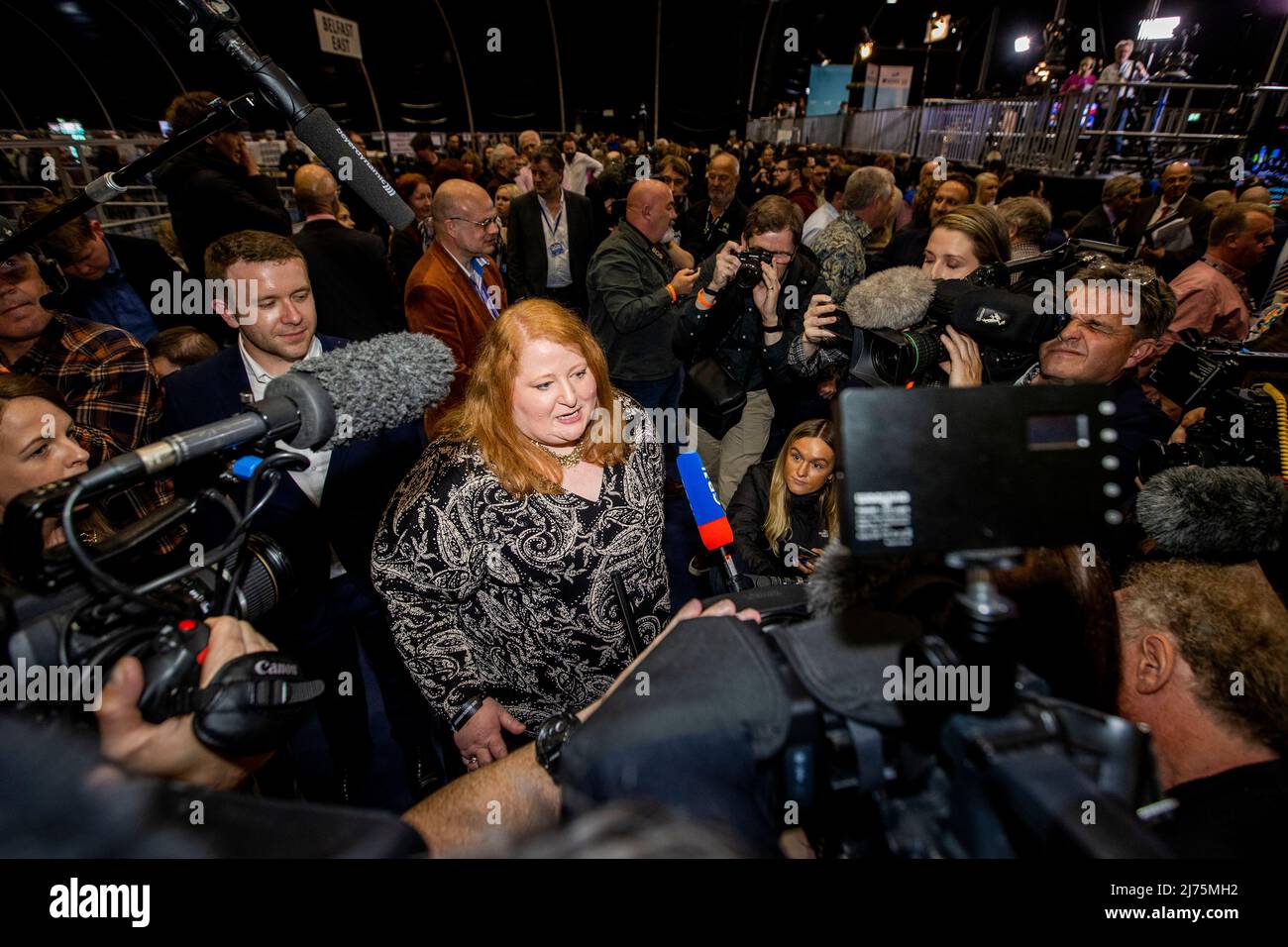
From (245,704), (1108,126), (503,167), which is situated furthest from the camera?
(1108,126)

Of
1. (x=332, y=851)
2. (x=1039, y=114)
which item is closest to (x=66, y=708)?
(x=332, y=851)

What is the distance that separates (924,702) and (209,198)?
15.5ft

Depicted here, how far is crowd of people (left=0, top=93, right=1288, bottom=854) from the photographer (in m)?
1.39

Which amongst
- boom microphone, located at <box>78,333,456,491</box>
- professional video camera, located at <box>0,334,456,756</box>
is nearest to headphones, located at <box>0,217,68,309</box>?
boom microphone, located at <box>78,333,456,491</box>

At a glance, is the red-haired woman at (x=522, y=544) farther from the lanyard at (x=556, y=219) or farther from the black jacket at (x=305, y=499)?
the lanyard at (x=556, y=219)

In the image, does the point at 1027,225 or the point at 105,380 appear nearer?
the point at 105,380

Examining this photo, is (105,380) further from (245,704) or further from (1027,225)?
(1027,225)

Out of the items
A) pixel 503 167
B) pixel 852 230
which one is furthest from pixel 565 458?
pixel 503 167

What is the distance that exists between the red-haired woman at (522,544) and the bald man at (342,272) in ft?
7.89

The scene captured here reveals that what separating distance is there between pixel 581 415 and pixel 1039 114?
37.3 feet

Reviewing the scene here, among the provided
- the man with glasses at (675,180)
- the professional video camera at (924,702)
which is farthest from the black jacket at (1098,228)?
the professional video camera at (924,702)

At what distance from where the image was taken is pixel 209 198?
3605 millimetres

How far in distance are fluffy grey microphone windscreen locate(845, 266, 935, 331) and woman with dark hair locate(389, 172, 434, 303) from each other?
418cm
